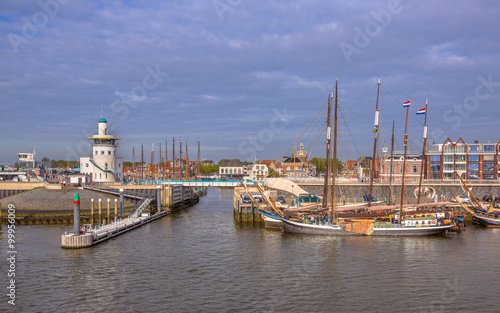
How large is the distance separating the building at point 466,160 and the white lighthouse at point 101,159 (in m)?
77.5

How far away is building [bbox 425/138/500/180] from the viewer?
105375 millimetres

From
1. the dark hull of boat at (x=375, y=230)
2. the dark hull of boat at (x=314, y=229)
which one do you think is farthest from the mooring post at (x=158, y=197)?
A: the dark hull of boat at (x=375, y=230)

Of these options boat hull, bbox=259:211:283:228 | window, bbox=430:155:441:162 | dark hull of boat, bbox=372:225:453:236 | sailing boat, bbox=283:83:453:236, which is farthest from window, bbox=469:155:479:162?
boat hull, bbox=259:211:283:228

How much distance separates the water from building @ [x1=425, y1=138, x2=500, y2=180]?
60.5 meters

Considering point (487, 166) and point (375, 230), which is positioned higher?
point (487, 166)

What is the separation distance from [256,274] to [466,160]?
9059cm

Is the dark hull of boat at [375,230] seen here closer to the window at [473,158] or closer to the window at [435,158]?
the window at [473,158]

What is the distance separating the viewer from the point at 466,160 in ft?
351

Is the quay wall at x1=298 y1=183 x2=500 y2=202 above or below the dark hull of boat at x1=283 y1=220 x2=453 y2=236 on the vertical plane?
above

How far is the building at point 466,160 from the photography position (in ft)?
346

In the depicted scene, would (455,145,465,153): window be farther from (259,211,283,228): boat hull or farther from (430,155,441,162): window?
(259,211,283,228): boat hull

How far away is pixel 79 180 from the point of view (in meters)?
86.0

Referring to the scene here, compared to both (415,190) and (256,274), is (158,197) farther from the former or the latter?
(415,190)

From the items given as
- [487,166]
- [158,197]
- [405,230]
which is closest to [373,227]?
[405,230]
